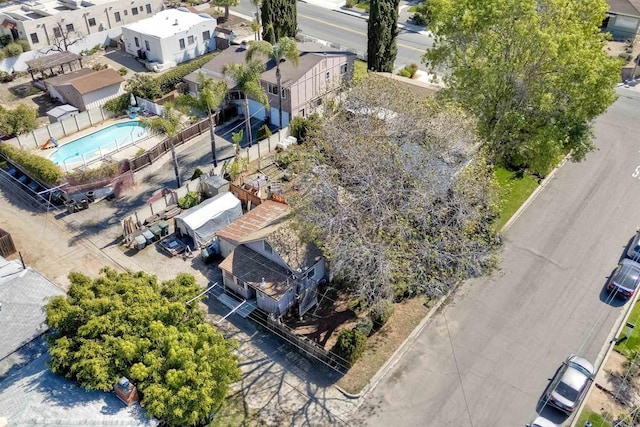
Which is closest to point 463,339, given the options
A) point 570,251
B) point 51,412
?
→ point 570,251

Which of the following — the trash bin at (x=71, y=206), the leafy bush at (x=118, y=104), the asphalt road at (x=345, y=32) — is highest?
the asphalt road at (x=345, y=32)

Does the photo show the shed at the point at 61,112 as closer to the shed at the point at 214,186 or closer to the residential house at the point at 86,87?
the residential house at the point at 86,87

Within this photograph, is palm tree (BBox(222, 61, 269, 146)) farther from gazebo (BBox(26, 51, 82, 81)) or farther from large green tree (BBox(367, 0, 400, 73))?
gazebo (BBox(26, 51, 82, 81))

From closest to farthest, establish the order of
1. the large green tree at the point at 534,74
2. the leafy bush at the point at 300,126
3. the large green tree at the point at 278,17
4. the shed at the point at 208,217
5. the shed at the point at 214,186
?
the large green tree at the point at 534,74 < the shed at the point at 208,217 < the shed at the point at 214,186 < the leafy bush at the point at 300,126 < the large green tree at the point at 278,17

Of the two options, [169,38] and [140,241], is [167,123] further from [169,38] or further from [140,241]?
[169,38]

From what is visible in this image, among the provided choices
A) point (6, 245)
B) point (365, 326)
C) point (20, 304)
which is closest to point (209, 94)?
point (6, 245)

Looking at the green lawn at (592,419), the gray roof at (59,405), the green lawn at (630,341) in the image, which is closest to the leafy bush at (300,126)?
the green lawn at (630,341)

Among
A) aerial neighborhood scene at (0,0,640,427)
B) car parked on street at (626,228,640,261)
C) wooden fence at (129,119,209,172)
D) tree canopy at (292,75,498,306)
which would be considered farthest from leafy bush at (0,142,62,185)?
car parked on street at (626,228,640,261)
